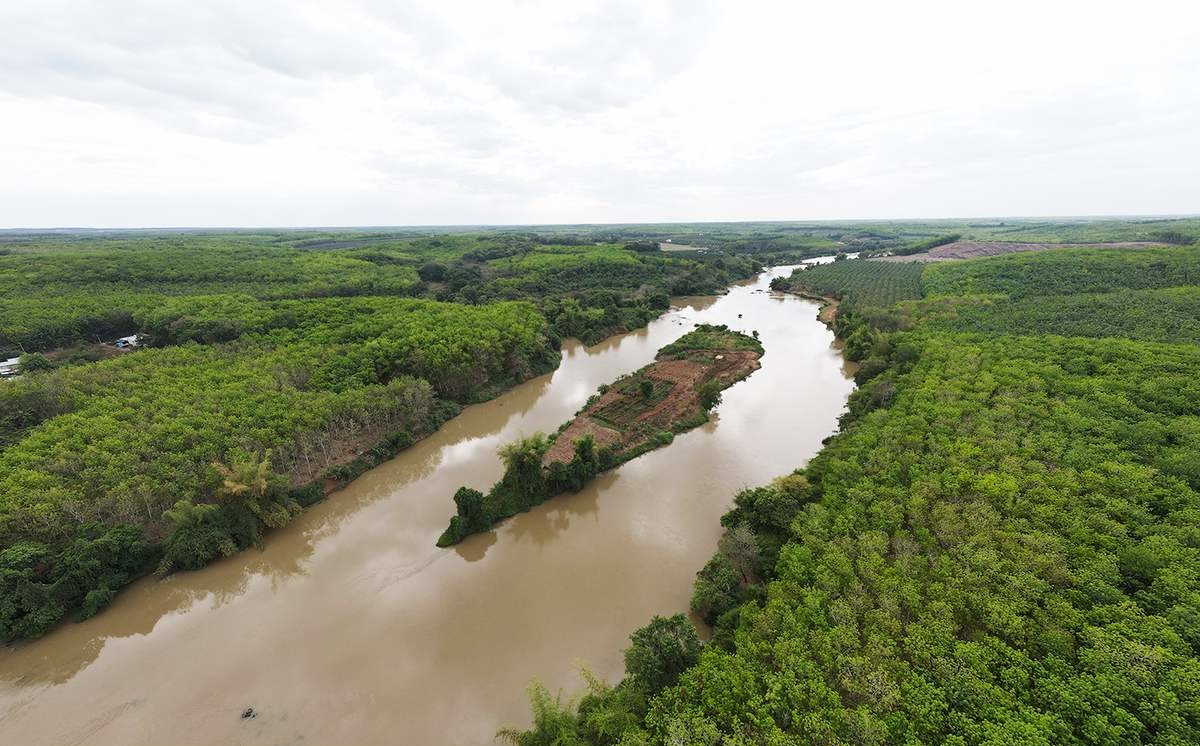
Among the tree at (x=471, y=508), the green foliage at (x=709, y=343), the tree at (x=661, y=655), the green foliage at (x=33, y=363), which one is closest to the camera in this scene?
the tree at (x=661, y=655)

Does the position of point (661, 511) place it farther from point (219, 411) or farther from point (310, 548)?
point (219, 411)

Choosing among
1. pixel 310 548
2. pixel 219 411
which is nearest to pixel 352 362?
pixel 219 411

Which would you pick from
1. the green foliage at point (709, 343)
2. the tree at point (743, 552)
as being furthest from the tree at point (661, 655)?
the green foliage at point (709, 343)

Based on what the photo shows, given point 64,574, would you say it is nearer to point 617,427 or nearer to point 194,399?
point 194,399

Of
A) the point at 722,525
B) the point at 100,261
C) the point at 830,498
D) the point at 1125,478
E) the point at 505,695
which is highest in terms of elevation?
the point at 100,261

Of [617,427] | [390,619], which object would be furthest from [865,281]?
[390,619]

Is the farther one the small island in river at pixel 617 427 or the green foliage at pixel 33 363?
the green foliage at pixel 33 363

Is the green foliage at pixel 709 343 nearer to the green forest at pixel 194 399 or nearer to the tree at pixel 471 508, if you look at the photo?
the green forest at pixel 194 399
